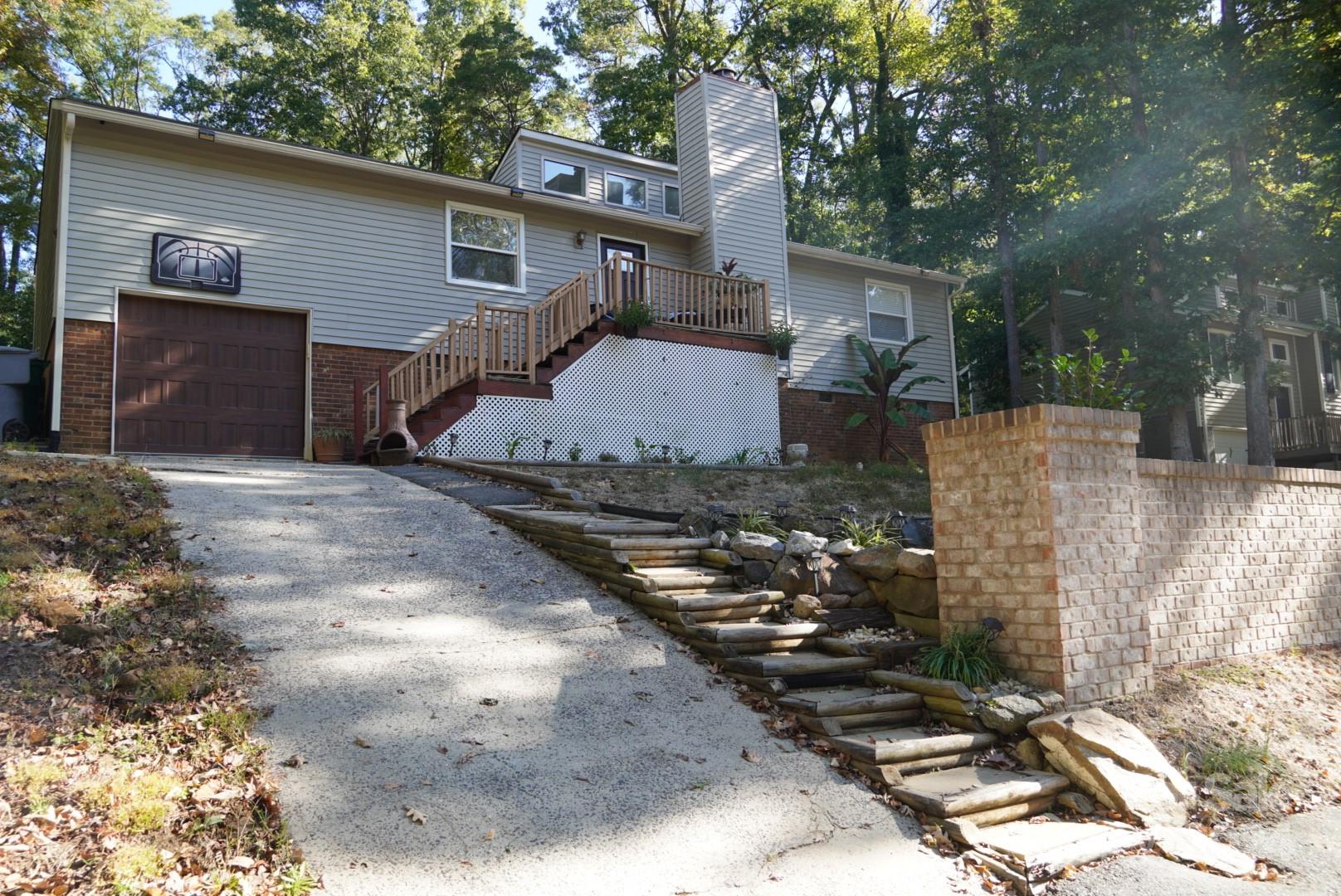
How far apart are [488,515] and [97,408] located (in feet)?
20.6

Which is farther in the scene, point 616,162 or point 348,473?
point 616,162

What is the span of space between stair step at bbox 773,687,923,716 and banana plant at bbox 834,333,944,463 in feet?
39.6

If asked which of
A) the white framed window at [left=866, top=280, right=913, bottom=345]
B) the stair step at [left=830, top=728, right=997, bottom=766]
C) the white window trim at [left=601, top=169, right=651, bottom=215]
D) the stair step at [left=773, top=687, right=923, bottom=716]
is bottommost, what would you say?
the stair step at [left=830, top=728, right=997, bottom=766]

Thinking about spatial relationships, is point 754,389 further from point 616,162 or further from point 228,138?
point 228,138

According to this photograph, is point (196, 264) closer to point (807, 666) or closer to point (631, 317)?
point (631, 317)

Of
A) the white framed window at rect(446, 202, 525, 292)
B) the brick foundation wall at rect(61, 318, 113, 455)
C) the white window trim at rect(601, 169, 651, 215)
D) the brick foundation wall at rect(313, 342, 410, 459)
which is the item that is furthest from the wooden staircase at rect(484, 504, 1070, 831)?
the white window trim at rect(601, 169, 651, 215)

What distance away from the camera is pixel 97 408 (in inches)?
433

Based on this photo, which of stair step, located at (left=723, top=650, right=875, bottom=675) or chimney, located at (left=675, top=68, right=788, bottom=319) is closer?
stair step, located at (left=723, top=650, right=875, bottom=675)

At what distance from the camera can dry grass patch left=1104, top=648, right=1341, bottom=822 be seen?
16.0ft

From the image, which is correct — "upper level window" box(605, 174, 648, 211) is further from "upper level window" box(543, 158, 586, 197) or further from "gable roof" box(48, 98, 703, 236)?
"gable roof" box(48, 98, 703, 236)

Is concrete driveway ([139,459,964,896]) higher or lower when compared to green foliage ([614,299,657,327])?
lower

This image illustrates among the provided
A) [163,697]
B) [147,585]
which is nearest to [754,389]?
[147,585]

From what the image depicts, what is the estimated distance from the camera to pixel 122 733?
3635 millimetres

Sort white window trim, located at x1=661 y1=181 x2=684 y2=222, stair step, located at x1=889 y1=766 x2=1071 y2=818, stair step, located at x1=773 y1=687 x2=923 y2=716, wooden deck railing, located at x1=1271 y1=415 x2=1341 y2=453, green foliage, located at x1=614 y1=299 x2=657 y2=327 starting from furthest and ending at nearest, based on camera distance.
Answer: wooden deck railing, located at x1=1271 y1=415 x2=1341 y2=453 < white window trim, located at x1=661 y1=181 x2=684 y2=222 < green foliage, located at x1=614 y1=299 x2=657 y2=327 < stair step, located at x1=773 y1=687 x2=923 y2=716 < stair step, located at x1=889 y1=766 x2=1071 y2=818
